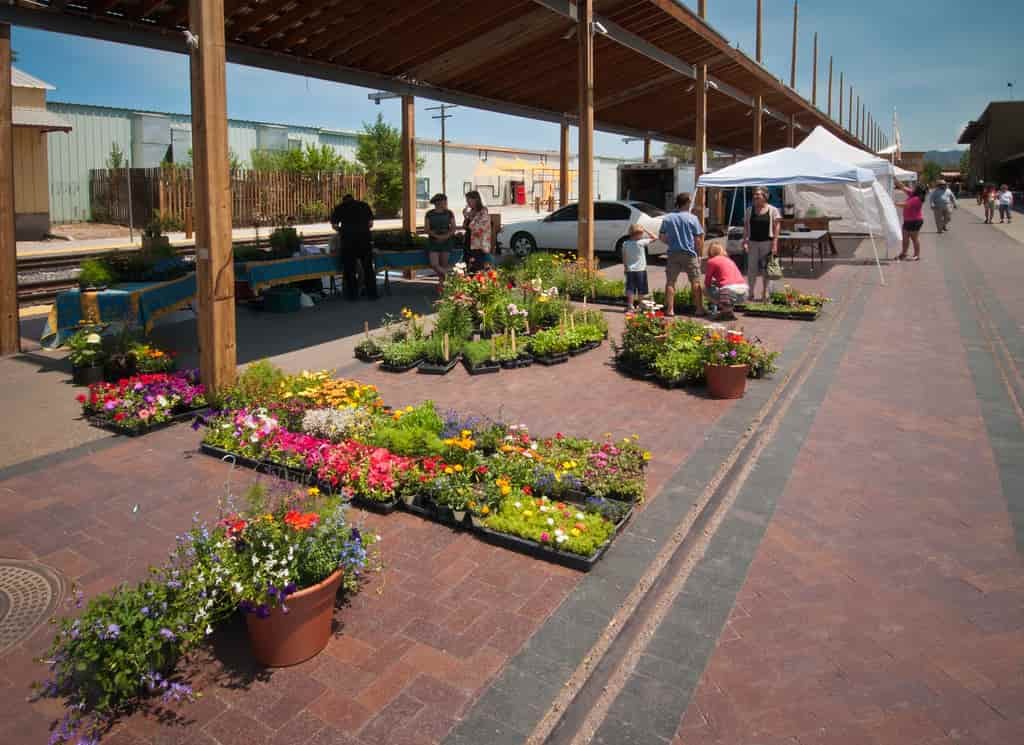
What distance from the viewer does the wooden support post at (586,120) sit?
1327cm

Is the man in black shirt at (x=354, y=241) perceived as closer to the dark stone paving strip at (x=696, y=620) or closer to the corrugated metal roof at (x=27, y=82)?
the dark stone paving strip at (x=696, y=620)

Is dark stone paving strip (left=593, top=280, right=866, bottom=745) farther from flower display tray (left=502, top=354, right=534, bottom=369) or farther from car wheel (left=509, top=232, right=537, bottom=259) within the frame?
car wheel (left=509, top=232, right=537, bottom=259)

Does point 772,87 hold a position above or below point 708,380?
above

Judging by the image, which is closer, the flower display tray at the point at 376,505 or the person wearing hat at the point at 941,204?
the flower display tray at the point at 376,505

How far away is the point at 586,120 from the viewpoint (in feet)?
44.2

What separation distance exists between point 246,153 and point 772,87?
Result: 26739 millimetres

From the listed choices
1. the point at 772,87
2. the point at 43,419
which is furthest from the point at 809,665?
the point at 772,87

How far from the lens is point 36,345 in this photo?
9.70m

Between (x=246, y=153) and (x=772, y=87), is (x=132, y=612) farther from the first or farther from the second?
(x=246, y=153)

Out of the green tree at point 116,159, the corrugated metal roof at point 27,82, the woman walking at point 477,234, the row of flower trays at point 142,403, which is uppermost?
the corrugated metal roof at point 27,82

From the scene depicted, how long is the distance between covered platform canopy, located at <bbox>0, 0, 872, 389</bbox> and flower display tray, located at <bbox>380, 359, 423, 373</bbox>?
1.95 m

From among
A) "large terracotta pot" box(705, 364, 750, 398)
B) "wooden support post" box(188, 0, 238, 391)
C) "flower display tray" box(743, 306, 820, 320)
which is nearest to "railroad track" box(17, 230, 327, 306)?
"wooden support post" box(188, 0, 238, 391)

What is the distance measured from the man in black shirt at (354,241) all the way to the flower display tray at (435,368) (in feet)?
15.4

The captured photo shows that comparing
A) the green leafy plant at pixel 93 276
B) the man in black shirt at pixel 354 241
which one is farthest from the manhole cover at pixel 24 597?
the man in black shirt at pixel 354 241
